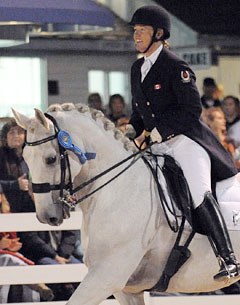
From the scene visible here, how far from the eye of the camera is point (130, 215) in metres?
8.30

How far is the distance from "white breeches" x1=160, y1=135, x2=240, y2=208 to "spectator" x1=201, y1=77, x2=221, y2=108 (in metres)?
5.97

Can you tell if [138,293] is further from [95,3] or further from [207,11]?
[207,11]

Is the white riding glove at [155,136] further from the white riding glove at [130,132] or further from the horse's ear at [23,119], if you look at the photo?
the horse's ear at [23,119]

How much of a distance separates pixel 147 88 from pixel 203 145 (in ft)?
1.77

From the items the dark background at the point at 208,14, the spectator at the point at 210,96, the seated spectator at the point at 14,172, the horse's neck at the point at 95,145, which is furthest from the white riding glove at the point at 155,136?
the dark background at the point at 208,14

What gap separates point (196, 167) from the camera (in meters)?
8.52

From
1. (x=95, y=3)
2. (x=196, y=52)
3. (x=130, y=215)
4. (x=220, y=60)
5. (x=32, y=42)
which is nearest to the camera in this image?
(x=130, y=215)

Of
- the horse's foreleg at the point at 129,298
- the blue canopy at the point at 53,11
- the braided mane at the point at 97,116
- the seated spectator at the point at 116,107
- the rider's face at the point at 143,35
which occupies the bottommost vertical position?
the horse's foreleg at the point at 129,298

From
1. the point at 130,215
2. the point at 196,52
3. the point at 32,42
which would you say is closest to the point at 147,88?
the point at 130,215

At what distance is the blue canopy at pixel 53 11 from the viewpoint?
42.4ft

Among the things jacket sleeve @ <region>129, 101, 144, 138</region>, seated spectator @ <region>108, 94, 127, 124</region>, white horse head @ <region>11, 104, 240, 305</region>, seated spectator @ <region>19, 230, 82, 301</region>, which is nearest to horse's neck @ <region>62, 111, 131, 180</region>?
white horse head @ <region>11, 104, 240, 305</region>

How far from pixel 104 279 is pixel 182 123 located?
47.2 inches

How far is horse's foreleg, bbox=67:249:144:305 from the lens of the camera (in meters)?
8.05

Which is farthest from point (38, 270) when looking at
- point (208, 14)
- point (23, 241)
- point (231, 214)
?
point (208, 14)
